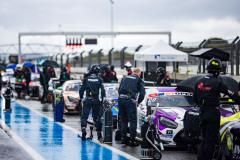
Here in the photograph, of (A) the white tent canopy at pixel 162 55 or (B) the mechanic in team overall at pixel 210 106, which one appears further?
(A) the white tent canopy at pixel 162 55

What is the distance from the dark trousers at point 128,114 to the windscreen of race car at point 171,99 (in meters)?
0.62

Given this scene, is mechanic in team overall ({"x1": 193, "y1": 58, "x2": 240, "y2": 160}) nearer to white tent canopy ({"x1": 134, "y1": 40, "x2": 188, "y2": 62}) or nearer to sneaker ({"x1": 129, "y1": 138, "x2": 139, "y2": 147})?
sneaker ({"x1": 129, "y1": 138, "x2": 139, "y2": 147})

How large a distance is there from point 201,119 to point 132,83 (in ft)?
10.3

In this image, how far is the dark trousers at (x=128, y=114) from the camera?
1111 centimetres

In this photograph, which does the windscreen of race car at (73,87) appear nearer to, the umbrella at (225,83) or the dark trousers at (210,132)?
the umbrella at (225,83)

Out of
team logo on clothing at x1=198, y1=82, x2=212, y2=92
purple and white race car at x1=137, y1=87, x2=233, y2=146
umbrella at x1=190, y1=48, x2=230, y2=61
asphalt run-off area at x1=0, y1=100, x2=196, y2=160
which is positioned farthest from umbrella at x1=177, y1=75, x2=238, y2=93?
umbrella at x1=190, y1=48, x2=230, y2=61

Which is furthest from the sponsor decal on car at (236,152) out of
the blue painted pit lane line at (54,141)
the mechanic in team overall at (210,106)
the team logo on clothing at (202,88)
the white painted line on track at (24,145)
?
the white painted line on track at (24,145)

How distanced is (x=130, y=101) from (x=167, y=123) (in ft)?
3.33

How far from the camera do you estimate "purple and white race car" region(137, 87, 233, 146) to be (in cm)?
1054

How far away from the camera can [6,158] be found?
9484 mm

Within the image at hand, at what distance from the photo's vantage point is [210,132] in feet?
26.8

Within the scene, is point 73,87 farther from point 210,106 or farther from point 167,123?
point 210,106

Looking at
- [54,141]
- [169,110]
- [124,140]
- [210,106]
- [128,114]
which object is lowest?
[54,141]

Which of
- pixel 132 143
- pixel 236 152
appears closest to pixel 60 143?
pixel 132 143
